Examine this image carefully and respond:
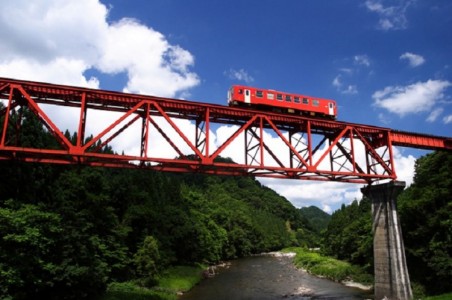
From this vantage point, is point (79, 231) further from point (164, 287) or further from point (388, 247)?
point (388, 247)

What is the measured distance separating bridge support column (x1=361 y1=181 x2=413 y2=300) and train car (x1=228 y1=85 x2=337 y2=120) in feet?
28.5

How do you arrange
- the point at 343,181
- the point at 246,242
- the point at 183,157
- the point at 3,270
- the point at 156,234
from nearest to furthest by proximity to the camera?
the point at 3,270 < the point at 183,157 < the point at 343,181 < the point at 156,234 < the point at 246,242

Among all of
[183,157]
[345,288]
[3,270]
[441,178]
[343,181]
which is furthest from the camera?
[345,288]

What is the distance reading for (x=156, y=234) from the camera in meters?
54.3

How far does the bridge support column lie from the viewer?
31.8 meters

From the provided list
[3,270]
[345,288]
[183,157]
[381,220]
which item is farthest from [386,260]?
[3,270]

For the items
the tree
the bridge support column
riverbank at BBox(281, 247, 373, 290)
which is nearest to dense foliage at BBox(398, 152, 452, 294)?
the bridge support column

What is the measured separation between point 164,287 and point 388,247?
26.5 meters

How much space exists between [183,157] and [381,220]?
2013 cm

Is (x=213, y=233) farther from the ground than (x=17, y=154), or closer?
closer

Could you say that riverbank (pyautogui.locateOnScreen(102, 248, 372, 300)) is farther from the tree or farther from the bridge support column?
the bridge support column

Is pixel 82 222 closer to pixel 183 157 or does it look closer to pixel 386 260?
pixel 183 157

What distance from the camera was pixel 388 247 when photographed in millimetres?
32969

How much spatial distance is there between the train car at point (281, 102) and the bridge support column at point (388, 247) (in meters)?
8.67
